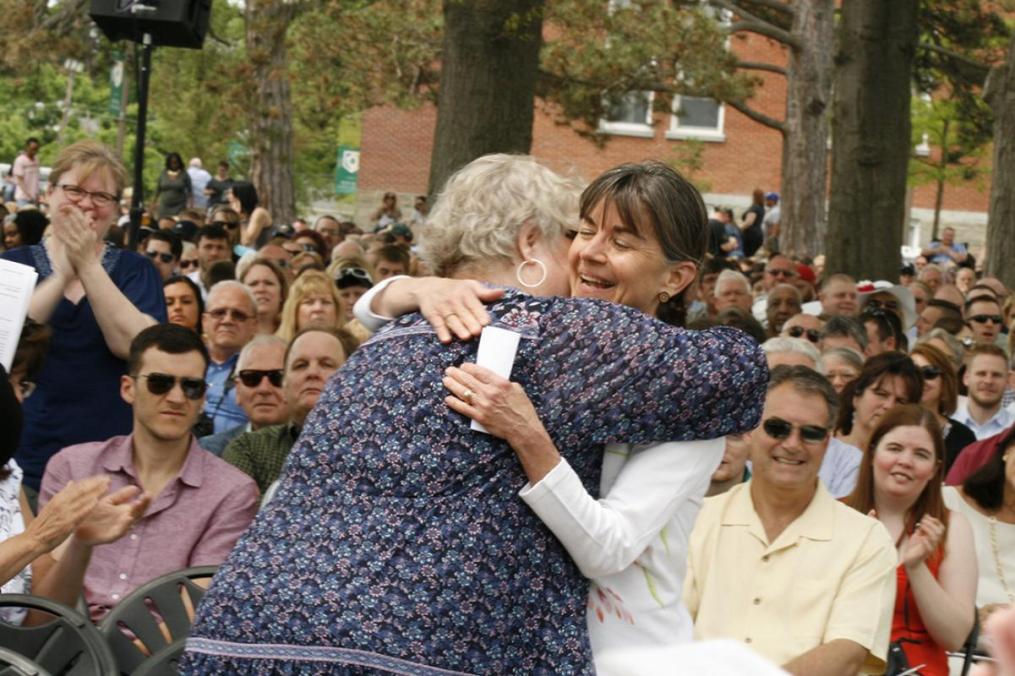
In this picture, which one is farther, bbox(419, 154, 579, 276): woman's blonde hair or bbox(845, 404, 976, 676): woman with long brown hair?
bbox(845, 404, 976, 676): woman with long brown hair

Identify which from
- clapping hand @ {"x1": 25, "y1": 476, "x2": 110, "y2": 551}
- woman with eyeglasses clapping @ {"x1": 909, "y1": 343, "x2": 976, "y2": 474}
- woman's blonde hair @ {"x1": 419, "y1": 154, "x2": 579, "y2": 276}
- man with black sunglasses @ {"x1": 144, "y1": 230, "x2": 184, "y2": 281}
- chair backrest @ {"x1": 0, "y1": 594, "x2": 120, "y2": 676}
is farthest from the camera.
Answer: man with black sunglasses @ {"x1": 144, "y1": 230, "x2": 184, "y2": 281}

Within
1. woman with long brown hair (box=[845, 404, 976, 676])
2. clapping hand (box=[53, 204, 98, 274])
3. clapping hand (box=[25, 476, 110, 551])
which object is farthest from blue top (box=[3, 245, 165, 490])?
woman with long brown hair (box=[845, 404, 976, 676])

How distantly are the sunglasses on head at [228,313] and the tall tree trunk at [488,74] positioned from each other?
3841mm

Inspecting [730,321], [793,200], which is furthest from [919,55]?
[730,321]

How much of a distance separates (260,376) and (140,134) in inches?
101

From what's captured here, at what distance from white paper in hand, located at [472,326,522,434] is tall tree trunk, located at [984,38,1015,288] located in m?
16.1

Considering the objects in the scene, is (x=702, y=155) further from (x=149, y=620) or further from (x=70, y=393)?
(x=149, y=620)

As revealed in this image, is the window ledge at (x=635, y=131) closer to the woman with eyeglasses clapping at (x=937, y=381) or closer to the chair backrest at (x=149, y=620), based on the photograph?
the woman with eyeglasses clapping at (x=937, y=381)

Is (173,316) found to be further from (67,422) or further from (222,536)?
(222,536)

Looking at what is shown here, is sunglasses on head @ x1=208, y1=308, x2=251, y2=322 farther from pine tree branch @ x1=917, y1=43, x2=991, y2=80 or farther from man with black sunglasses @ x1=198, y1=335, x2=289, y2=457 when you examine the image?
pine tree branch @ x1=917, y1=43, x2=991, y2=80

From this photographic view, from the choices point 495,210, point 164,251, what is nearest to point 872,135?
point 164,251

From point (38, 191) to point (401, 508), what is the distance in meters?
Answer: 35.2

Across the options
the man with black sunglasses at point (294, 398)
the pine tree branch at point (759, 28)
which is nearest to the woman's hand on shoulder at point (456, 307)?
the man with black sunglasses at point (294, 398)

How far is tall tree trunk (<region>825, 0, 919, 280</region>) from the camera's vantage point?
1772 cm
